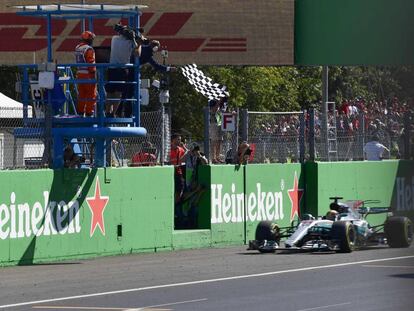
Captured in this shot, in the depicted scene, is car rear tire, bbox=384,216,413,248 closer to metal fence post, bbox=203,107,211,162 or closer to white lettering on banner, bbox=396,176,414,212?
white lettering on banner, bbox=396,176,414,212

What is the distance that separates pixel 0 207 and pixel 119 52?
360cm

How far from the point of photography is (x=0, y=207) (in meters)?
15.4

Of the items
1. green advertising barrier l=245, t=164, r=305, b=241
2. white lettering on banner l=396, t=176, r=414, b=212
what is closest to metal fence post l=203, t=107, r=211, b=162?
green advertising barrier l=245, t=164, r=305, b=241

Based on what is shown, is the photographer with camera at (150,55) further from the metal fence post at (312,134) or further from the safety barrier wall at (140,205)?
the metal fence post at (312,134)

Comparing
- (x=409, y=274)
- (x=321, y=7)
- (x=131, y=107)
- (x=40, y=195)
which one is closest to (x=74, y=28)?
(x=321, y=7)

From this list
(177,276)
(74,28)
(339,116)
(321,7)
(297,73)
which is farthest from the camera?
(297,73)

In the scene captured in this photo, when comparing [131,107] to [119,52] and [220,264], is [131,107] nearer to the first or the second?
[119,52]

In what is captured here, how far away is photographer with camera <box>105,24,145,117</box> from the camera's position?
57.4ft

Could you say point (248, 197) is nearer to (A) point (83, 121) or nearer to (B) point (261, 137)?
(B) point (261, 137)

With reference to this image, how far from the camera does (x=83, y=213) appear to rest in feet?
56.3

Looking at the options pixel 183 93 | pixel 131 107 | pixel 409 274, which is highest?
pixel 183 93

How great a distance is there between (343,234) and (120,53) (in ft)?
15.8

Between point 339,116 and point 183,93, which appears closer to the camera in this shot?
point 339,116

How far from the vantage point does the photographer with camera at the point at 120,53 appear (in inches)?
688
